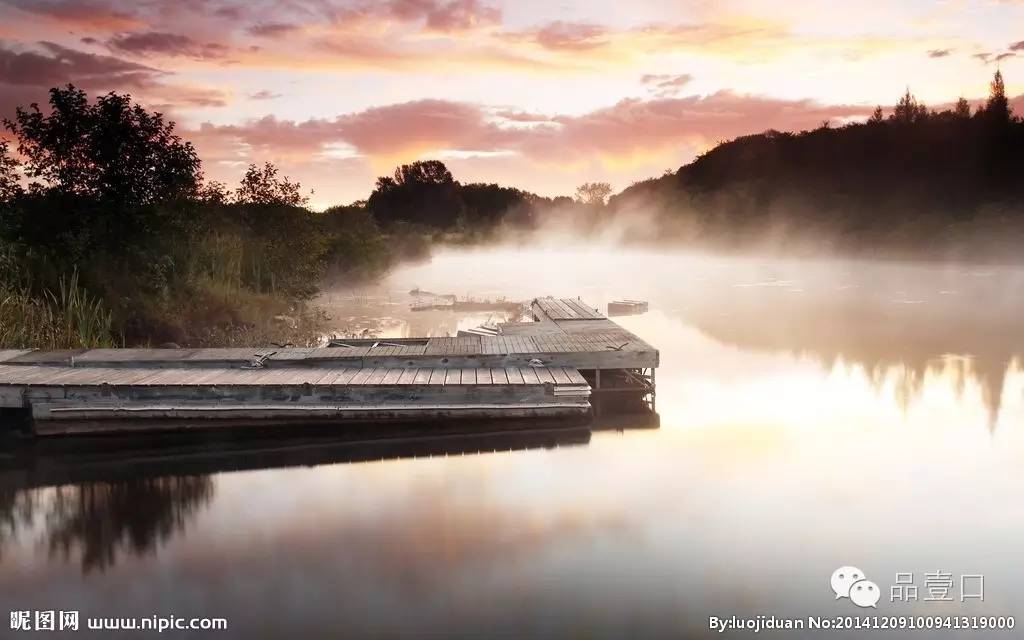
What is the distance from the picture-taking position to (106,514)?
27.6ft

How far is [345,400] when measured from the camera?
10.8m

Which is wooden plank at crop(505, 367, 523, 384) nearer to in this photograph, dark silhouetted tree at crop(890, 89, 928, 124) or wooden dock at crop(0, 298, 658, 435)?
wooden dock at crop(0, 298, 658, 435)

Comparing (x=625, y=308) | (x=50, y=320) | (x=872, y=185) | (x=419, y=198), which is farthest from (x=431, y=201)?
(x=50, y=320)

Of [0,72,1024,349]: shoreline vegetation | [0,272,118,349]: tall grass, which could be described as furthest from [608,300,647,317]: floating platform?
[0,272,118,349]: tall grass

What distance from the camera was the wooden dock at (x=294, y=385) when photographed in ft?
34.7

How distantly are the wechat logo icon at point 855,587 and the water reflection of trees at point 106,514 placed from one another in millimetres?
6337

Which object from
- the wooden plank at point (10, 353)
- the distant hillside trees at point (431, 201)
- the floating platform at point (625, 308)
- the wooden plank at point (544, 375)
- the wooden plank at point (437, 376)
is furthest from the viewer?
the distant hillside trees at point (431, 201)

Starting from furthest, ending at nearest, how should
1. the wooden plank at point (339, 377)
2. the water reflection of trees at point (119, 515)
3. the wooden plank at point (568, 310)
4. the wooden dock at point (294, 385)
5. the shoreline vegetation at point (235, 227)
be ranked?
the wooden plank at point (568, 310) → the shoreline vegetation at point (235, 227) → the wooden plank at point (339, 377) → the wooden dock at point (294, 385) → the water reflection of trees at point (119, 515)

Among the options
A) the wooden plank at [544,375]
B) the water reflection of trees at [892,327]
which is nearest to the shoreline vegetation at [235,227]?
the wooden plank at [544,375]

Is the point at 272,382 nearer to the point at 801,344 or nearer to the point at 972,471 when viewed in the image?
the point at 972,471

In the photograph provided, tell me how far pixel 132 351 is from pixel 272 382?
10.5 feet

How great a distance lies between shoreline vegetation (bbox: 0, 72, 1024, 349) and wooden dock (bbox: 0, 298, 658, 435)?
3.18m

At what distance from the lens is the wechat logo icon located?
6684 mm

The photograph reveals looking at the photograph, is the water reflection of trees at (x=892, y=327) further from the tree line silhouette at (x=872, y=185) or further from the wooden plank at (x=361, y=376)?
the tree line silhouette at (x=872, y=185)
